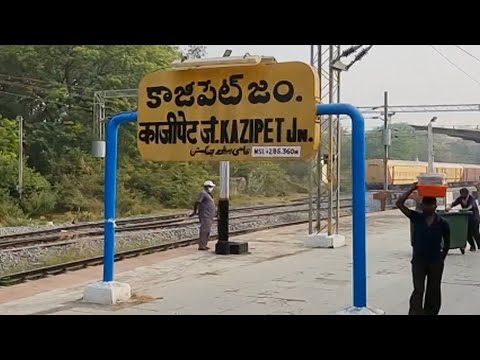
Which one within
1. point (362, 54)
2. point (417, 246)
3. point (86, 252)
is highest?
point (362, 54)

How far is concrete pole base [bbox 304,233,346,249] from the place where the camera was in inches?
569

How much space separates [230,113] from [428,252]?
263cm

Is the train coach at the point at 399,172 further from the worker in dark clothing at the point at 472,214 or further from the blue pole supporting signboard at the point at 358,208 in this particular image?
the blue pole supporting signboard at the point at 358,208

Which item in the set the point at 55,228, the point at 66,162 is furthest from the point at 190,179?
the point at 55,228

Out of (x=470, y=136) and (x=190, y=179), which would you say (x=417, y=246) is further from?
(x=470, y=136)

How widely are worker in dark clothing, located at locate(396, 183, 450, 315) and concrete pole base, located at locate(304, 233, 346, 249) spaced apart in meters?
7.53

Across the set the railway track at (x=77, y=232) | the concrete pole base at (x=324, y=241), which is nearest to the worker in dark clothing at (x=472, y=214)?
the concrete pole base at (x=324, y=241)

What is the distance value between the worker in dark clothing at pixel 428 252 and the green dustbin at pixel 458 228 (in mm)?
6329

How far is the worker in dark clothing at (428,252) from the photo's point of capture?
669cm

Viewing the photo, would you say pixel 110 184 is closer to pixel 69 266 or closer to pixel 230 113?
pixel 230 113

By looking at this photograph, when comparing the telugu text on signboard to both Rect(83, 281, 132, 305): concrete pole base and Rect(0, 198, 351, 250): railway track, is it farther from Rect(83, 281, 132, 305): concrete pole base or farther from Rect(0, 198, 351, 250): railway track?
Rect(0, 198, 351, 250): railway track

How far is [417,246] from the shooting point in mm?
6738

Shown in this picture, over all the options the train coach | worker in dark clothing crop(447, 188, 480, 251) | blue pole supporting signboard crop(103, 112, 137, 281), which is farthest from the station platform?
the train coach

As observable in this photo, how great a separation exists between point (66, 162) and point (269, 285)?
82.1 ft
